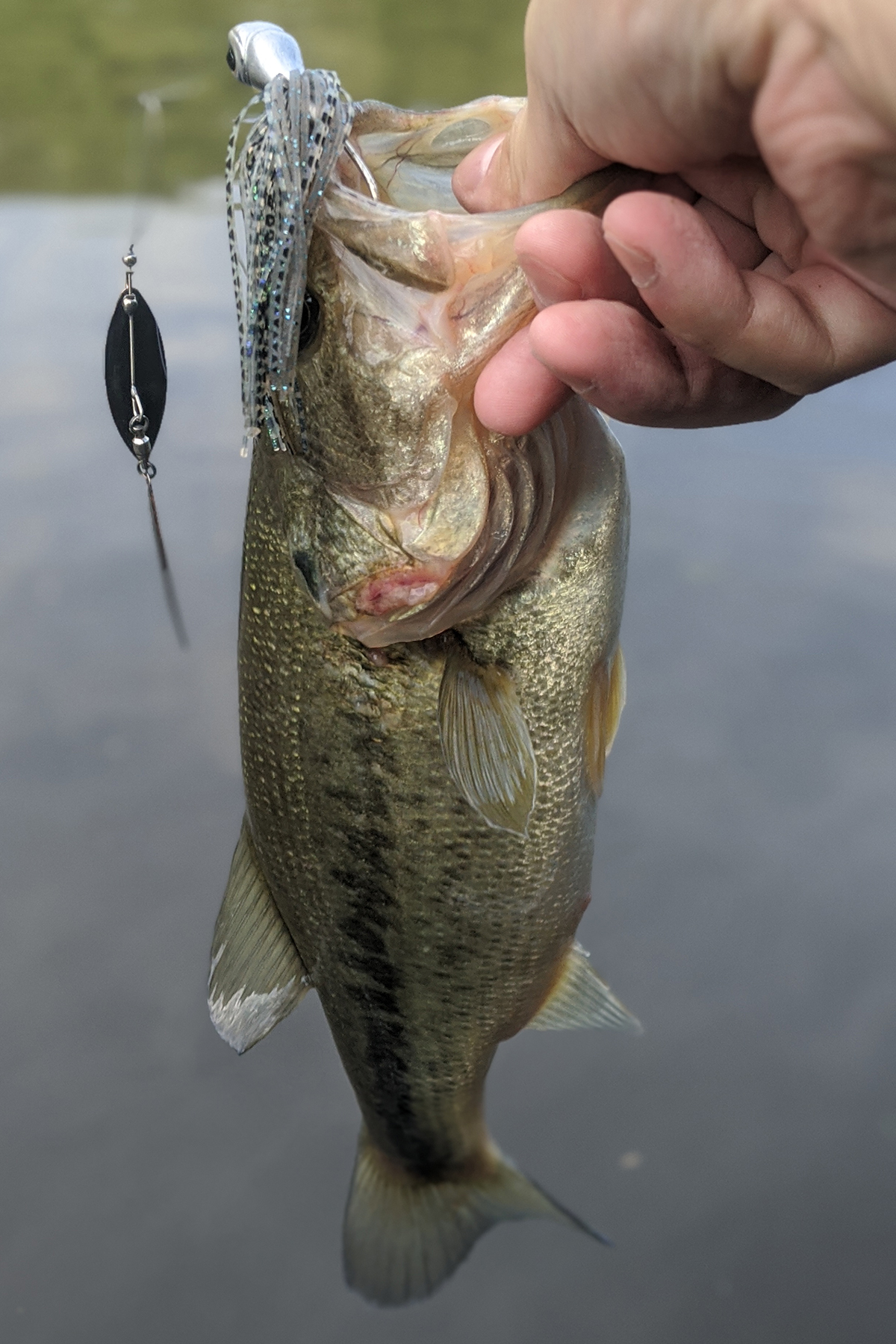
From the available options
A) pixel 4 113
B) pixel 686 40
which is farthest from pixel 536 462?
pixel 4 113

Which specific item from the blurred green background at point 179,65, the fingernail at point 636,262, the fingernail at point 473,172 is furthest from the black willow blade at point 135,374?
the blurred green background at point 179,65

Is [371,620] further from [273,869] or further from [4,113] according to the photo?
[4,113]

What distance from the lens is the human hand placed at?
52cm

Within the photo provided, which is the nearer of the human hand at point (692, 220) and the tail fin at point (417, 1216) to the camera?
the human hand at point (692, 220)

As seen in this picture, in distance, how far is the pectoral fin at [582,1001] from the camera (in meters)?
1.18

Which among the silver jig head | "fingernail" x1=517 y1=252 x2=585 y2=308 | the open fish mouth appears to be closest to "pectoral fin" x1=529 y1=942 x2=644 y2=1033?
the open fish mouth

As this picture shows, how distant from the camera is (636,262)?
61cm

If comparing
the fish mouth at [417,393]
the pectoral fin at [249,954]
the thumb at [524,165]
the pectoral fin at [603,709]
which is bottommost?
the pectoral fin at [249,954]

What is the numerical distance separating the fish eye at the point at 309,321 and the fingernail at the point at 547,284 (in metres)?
0.17

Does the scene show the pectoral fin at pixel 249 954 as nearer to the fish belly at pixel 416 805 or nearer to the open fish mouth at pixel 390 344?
the fish belly at pixel 416 805

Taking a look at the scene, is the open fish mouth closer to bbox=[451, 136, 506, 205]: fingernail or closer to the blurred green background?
bbox=[451, 136, 506, 205]: fingernail

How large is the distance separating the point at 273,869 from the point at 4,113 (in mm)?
3136

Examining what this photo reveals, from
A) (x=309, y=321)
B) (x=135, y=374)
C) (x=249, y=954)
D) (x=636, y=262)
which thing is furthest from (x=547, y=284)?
(x=249, y=954)

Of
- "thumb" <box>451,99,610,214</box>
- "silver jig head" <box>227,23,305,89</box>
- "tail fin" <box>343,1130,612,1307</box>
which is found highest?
"silver jig head" <box>227,23,305,89</box>
